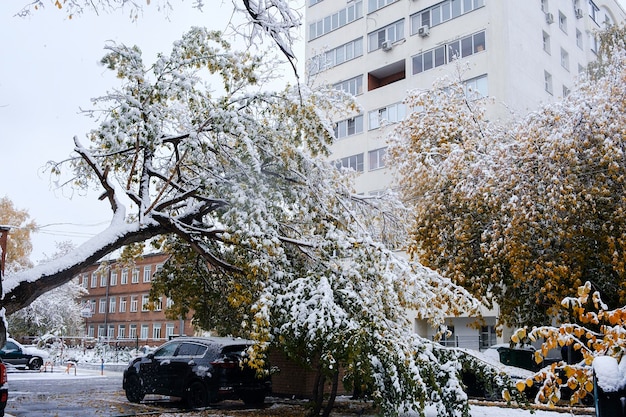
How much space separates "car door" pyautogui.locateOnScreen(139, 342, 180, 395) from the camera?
14992mm

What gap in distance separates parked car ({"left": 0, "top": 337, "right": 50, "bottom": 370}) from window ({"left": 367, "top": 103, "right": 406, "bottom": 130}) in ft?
67.8

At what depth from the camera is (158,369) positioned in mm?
15203

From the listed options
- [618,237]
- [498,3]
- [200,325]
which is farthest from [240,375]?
[498,3]

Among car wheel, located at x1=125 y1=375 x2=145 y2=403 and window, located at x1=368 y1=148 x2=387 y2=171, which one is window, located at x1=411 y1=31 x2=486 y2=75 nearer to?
window, located at x1=368 y1=148 x2=387 y2=171

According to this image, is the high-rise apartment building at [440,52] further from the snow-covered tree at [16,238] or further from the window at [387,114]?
the snow-covered tree at [16,238]

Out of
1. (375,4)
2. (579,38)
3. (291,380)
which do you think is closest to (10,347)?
(291,380)

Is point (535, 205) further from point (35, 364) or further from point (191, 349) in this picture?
point (35, 364)

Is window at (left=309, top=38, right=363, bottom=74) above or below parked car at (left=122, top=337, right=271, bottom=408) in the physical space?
above

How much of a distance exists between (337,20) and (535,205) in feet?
84.6

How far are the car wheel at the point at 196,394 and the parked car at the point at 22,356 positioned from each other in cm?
1961

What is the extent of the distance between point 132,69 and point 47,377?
18945 mm

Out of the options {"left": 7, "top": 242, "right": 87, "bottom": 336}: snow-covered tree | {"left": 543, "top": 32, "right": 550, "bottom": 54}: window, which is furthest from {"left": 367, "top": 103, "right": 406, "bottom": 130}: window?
{"left": 7, "top": 242, "right": 87, "bottom": 336}: snow-covered tree

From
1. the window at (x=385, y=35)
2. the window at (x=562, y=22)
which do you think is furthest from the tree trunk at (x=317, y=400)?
the window at (x=562, y=22)

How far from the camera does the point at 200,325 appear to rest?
17312 millimetres
